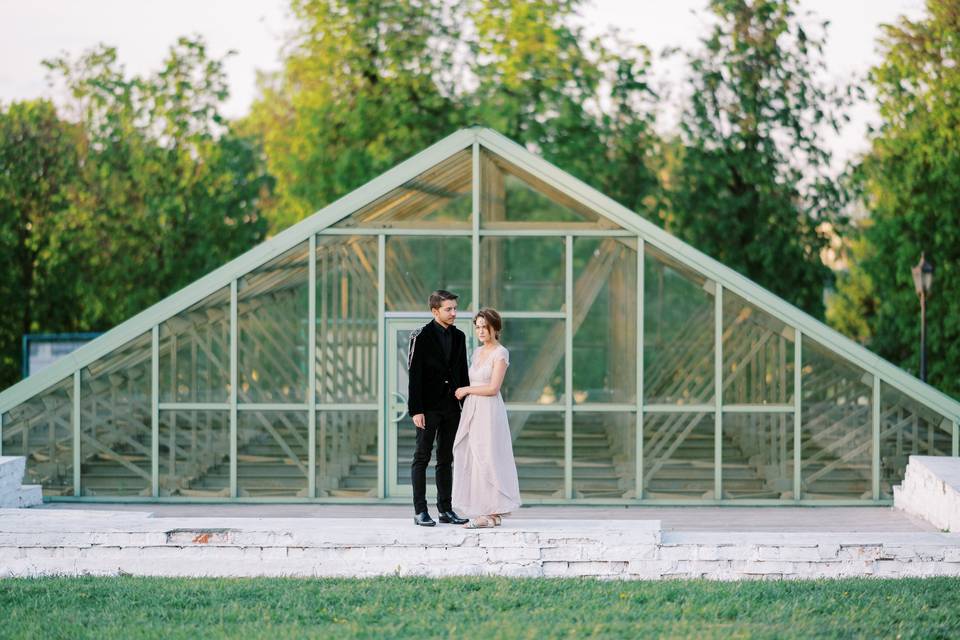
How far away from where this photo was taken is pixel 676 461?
13.6m

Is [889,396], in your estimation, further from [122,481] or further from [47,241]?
[47,241]

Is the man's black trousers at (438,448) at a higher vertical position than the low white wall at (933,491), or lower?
higher

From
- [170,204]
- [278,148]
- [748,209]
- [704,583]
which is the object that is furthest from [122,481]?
[278,148]

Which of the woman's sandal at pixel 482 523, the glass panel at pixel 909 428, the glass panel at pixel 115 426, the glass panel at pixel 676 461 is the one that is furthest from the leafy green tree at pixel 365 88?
the woman's sandal at pixel 482 523

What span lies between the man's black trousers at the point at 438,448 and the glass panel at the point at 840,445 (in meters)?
4.93

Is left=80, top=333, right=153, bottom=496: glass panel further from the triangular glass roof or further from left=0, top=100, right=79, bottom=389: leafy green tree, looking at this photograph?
left=0, top=100, right=79, bottom=389: leafy green tree

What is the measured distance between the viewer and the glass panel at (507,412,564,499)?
13.4 m

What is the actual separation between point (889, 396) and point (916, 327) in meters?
16.3

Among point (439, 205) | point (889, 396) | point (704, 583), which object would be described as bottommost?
point (704, 583)

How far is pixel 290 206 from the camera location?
1179 inches

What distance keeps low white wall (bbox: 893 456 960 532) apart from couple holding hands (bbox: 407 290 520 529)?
13.1ft

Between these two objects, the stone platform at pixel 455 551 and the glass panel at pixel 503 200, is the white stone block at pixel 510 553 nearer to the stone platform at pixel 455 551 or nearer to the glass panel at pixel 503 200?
the stone platform at pixel 455 551

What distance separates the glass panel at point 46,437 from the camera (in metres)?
13.0

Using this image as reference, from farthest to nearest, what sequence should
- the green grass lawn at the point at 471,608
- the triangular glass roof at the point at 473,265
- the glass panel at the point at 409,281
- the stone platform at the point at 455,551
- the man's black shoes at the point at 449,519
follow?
the glass panel at the point at 409,281 < the triangular glass roof at the point at 473,265 < the man's black shoes at the point at 449,519 < the stone platform at the point at 455,551 < the green grass lawn at the point at 471,608
